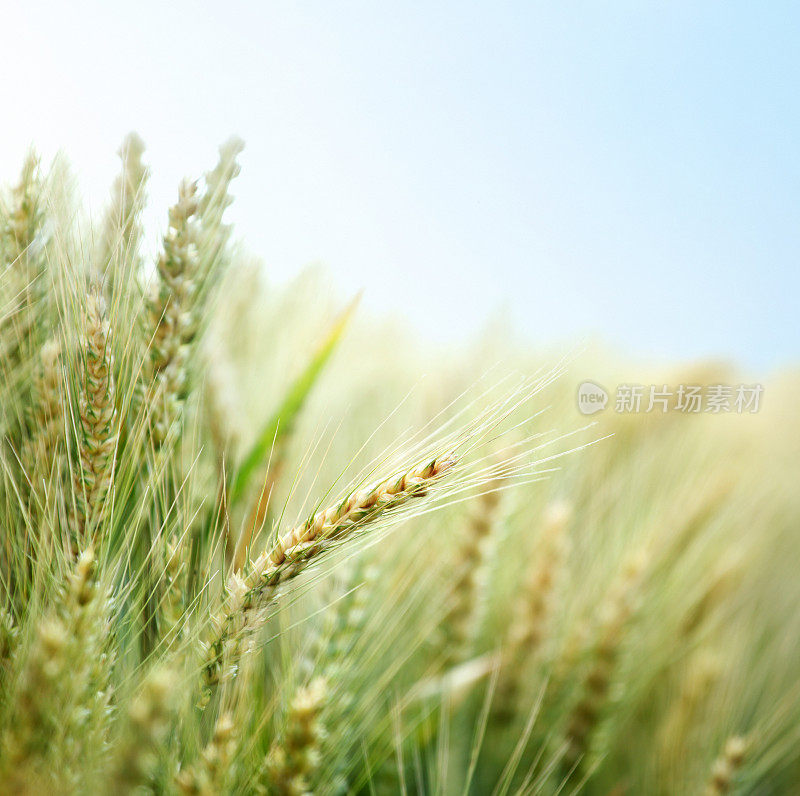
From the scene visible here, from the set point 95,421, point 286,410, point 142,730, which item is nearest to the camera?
point 142,730

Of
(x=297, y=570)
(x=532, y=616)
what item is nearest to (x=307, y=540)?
(x=297, y=570)

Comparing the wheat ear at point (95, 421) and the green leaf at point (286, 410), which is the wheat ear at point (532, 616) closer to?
the green leaf at point (286, 410)

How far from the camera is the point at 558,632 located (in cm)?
65

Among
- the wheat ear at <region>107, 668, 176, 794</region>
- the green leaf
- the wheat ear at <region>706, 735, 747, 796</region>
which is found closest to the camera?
the wheat ear at <region>107, 668, 176, 794</region>

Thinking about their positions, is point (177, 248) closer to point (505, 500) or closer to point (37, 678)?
point (37, 678)

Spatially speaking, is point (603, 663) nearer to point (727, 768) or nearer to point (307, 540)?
point (727, 768)

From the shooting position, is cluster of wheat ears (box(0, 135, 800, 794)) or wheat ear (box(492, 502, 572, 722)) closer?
cluster of wheat ears (box(0, 135, 800, 794))

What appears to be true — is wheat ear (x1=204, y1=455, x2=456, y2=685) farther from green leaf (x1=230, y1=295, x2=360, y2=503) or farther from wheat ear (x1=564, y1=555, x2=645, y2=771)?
wheat ear (x1=564, y1=555, x2=645, y2=771)

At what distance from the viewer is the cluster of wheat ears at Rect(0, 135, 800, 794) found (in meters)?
0.31

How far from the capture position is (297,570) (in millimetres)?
307

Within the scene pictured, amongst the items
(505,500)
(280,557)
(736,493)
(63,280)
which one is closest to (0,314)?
(63,280)

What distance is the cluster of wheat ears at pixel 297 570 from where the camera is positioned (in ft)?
1.02

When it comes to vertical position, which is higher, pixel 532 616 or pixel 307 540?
pixel 307 540

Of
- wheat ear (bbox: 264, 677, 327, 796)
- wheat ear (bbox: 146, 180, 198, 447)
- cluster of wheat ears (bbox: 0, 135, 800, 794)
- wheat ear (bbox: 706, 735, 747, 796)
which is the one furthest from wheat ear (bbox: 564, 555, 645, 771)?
wheat ear (bbox: 146, 180, 198, 447)
